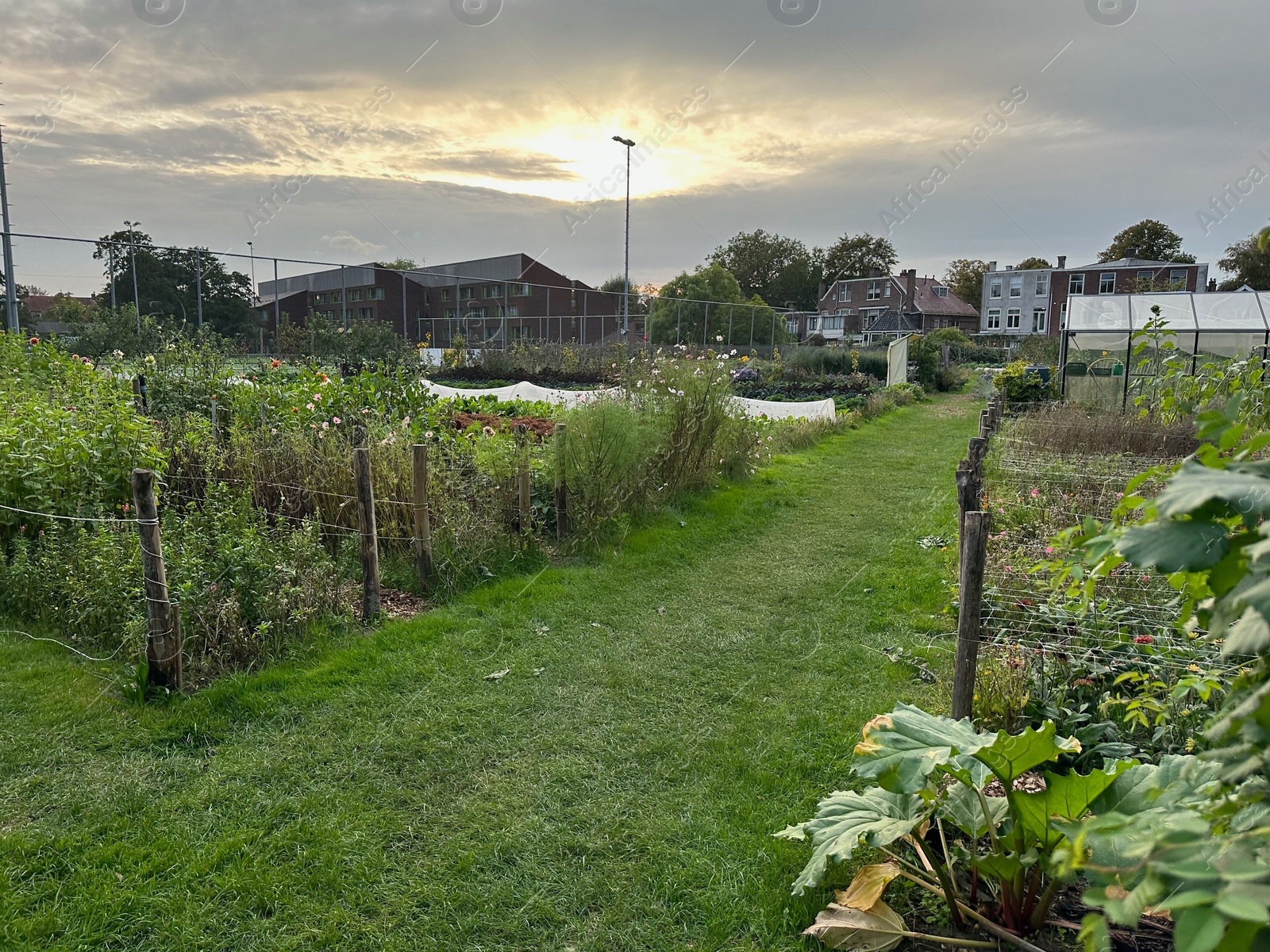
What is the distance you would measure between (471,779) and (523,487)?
3257 millimetres

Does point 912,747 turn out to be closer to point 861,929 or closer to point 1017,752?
point 1017,752

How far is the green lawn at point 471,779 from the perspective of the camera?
8.90 ft

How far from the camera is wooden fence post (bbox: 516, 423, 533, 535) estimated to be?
6.51 m

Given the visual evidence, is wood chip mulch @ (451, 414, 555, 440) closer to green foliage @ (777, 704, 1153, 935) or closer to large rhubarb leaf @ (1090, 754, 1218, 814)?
green foliage @ (777, 704, 1153, 935)

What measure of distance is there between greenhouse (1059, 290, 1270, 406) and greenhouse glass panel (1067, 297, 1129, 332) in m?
0.01

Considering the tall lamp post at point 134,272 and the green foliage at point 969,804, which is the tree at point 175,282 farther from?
the green foliage at point 969,804

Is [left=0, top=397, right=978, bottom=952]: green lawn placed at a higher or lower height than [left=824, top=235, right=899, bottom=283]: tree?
lower

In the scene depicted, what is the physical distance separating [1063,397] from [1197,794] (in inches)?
566

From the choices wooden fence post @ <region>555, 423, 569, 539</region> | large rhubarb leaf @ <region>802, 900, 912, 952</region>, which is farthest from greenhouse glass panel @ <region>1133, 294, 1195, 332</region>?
large rhubarb leaf @ <region>802, 900, 912, 952</region>

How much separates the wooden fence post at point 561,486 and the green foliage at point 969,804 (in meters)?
4.45

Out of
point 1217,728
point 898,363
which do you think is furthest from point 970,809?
point 898,363

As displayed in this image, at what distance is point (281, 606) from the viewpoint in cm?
459

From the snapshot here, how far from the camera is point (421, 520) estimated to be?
5.56 meters

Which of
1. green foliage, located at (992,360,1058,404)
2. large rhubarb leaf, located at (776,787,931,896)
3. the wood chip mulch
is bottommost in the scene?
large rhubarb leaf, located at (776,787,931,896)
